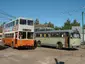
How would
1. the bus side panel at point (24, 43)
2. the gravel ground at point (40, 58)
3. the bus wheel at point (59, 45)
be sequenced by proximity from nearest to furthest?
the gravel ground at point (40, 58) → the bus side panel at point (24, 43) → the bus wheel at point (59, 45)

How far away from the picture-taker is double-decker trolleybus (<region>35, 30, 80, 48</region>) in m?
26.1

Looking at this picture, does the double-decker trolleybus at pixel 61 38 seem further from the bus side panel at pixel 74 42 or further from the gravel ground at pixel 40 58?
the gravel ground at pixel 40 58

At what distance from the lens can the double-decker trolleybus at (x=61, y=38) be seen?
2609cm

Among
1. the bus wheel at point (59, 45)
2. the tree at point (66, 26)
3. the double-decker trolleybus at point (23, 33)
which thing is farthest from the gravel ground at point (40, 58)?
the tree at point (66, 26)

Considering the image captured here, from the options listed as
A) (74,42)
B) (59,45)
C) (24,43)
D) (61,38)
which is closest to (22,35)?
(24,43)

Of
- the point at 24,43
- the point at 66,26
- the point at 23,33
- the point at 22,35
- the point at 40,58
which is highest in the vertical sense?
the point at 66,26

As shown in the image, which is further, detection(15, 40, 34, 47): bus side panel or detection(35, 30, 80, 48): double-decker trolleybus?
detection(35, 30, 80, 48): double-decker trolleybus

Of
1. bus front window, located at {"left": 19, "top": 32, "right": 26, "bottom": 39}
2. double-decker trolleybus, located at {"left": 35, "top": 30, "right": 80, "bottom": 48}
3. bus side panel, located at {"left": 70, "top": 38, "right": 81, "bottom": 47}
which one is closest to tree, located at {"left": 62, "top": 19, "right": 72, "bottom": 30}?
double-decker trolleybus, located at {"left": 35, "top": 30, "right": 80, "bottom": 48}

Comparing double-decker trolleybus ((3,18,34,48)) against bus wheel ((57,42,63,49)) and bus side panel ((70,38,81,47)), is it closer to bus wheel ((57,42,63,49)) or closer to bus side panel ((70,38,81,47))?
bus wheel ((57,42,63,49))

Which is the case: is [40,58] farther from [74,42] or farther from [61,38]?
[61,38]

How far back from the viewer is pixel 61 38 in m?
27.6

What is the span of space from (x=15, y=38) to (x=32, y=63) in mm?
11858

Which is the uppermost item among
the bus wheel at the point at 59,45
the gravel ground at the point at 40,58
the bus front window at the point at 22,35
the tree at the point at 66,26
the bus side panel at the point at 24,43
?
the tree at the point at 66,26

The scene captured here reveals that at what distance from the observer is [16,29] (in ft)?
84.4
